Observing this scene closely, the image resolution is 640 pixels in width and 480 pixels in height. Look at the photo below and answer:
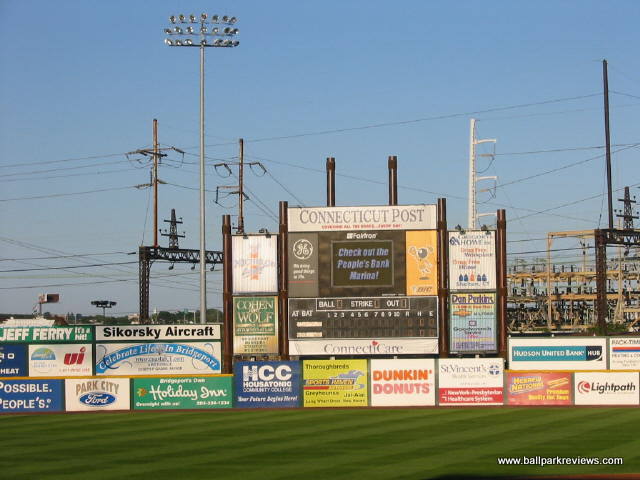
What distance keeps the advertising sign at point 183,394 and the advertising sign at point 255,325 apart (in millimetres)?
3353

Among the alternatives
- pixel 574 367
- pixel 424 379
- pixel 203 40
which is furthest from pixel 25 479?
pixel 574 367

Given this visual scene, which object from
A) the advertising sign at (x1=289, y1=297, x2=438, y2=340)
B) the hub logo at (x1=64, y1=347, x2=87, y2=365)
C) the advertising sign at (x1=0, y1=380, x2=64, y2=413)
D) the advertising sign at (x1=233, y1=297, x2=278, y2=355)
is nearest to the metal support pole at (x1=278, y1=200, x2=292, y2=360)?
the advertising sign at (x1=233, y1=297, x2=278, y2=355)

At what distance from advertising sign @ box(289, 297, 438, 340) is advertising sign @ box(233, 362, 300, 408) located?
2544 mm

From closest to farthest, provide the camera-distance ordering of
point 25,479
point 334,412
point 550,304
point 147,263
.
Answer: point 25,479 < point 334,412 < point 147,263 < point 550,304

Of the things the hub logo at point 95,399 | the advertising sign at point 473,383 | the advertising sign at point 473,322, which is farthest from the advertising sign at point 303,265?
the hub logo at point 95,399

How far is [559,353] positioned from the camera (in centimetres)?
5091

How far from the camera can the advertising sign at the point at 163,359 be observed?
4375cm

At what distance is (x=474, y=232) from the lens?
134 ft

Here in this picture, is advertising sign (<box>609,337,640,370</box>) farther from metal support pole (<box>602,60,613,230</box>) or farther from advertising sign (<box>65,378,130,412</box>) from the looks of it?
advertising sign (<box>65,378,130,412</box>)

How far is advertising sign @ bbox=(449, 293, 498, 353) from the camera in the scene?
4059 centimetres

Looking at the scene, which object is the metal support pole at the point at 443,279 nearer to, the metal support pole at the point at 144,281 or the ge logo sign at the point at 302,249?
the ge logo sign at the point at 302,249

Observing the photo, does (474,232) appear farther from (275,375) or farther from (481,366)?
(275,375)

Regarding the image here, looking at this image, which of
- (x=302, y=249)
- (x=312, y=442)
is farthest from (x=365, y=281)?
(x=312, y=442)

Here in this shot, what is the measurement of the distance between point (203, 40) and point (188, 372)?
1789 cm
